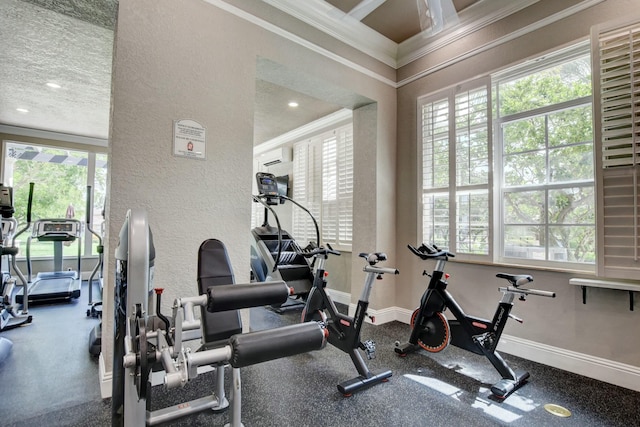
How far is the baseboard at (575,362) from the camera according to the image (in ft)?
7.30

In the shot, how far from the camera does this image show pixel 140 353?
2.59ft

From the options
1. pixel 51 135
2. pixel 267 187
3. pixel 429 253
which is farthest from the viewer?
pixel 51 135

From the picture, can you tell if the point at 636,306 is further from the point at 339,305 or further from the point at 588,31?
the point at 339,305

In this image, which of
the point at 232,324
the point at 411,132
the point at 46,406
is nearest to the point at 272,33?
the point at 411,132

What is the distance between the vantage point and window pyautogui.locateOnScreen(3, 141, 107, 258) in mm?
5773

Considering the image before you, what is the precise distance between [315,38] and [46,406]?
364 centimetres

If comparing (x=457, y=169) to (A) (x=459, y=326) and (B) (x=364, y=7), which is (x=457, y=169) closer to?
(A) (x=459, y=326)

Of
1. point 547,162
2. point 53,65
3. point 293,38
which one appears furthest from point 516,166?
point 53,65

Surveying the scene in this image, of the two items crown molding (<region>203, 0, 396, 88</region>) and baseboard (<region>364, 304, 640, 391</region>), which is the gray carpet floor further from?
crown molding (<region>203, 0, 396, 88</region>)

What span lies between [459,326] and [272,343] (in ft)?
7.58

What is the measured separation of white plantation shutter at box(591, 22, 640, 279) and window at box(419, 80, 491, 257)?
32.8 inches

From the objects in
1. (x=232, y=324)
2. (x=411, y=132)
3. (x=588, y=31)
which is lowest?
(x=232, y=324)

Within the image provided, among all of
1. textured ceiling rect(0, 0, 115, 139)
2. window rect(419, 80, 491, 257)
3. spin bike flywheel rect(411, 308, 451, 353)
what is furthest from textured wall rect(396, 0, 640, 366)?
textured ceiling rect(0, 0, 115, 139)

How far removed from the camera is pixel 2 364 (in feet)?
8.38
